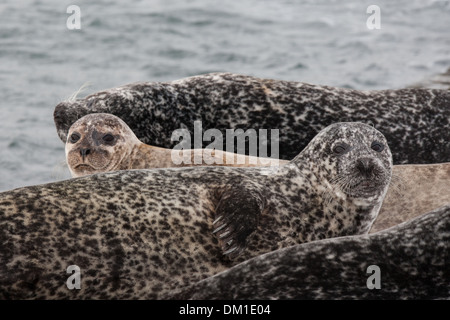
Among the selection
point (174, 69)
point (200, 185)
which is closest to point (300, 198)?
point (200, 185)

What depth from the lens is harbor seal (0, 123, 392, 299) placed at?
608 cm

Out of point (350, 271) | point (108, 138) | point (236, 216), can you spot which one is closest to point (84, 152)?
point (108, 138)

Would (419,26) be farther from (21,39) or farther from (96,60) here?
(21,39)

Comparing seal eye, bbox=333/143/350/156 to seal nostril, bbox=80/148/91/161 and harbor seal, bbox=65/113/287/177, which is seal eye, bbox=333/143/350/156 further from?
seal nostril, bbox=80/148/91/161

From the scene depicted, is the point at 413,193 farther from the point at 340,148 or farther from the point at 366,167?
the point at 366,167

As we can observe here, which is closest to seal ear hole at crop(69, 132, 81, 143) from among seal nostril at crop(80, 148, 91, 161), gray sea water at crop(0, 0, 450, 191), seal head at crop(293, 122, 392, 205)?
seal nostril at crop(80, 148, 91, 161)

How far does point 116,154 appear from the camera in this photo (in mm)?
8406

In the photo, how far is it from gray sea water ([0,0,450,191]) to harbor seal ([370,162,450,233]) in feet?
26.8

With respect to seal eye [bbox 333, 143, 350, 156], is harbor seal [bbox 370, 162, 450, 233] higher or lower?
lower

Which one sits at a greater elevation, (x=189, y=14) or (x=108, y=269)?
(x=189, y=14)

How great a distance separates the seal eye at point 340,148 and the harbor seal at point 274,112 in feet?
6.67

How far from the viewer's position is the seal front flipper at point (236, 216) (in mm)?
6402

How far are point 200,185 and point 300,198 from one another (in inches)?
29.5

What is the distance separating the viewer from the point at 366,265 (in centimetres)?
570
